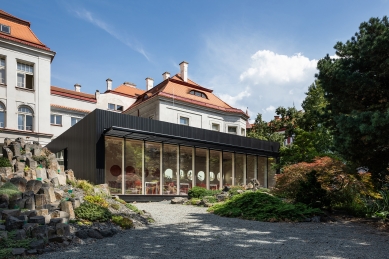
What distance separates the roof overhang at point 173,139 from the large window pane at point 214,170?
22.7 inches

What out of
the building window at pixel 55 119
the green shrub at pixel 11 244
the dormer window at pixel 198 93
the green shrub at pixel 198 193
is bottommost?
the green shrub at pixel 198 193

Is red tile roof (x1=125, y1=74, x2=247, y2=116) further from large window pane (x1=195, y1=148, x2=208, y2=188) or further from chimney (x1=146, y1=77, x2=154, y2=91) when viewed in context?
large window pane (x1=195, y1=148, x2=208, y2=188)

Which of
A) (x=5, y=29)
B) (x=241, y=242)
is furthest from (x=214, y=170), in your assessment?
(x=5, y=29)

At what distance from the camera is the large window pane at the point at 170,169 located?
734 inches

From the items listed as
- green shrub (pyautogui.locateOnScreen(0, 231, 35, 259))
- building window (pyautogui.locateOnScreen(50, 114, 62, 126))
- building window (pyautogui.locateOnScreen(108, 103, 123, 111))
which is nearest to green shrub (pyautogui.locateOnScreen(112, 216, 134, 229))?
green shrub (pyautogui.locateOnScreen(0, 231, 35, 259))

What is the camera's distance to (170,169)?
19.0m

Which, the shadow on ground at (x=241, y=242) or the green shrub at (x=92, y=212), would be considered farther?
the green shrub at (x=92, y=212)

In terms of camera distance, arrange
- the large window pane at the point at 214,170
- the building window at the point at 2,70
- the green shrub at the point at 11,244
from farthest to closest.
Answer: the building window at the point at 2,70 → the large window pane at the point at 214,170 → the green shrub at the point at 11,244

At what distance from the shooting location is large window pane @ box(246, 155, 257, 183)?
23859mm

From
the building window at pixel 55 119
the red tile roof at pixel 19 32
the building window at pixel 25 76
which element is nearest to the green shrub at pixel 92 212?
the building window at pixel 25 76

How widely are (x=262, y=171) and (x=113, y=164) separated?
13091 millimetres

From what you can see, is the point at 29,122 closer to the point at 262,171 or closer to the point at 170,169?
the point at 170,169

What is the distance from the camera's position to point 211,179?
21.2 metres

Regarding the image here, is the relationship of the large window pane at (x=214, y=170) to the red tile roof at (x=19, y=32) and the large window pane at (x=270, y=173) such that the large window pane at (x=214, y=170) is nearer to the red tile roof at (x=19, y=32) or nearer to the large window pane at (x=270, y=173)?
the large window pane at (x=270, y=173)
